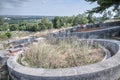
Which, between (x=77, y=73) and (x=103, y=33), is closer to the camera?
(x=77, y=73)

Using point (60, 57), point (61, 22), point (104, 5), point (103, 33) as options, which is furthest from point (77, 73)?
point (61, 22)

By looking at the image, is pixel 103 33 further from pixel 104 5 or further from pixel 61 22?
pixel 61 22

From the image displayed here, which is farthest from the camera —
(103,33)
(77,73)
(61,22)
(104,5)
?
(61,22)

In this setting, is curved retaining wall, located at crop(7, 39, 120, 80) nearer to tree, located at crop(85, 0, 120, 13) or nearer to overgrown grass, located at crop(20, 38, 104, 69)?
overgrown grass, located at crop(20, 38, 104, 69)

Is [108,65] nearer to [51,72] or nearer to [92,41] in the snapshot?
[51,72]

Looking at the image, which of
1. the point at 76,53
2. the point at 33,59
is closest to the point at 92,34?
the point at 76,53

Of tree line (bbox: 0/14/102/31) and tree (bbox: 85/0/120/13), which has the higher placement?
tree (bbox: 85/0/120/13)

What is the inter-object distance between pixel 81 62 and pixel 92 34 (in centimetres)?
413

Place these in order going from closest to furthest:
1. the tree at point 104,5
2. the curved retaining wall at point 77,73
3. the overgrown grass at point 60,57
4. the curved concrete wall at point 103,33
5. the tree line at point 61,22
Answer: the curved retaining wall at point 77,73, the overgrown grass at point 60,57, the curved concrete wall at point 103,33, the tree at point 104,5, the tree line at point 61,22

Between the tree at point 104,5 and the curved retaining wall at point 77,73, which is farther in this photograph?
the tree at point 104,5

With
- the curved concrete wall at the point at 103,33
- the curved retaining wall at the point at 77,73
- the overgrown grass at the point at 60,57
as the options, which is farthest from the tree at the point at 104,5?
the curved retaining wall at the point at 77,73

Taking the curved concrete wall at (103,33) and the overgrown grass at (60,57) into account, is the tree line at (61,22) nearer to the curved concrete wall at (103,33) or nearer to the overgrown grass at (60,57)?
the curved concrete wall at (103,33)

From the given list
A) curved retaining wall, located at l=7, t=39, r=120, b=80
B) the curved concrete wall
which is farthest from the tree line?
curved retaining wall, located at l=7, t=39, r=120, b=80

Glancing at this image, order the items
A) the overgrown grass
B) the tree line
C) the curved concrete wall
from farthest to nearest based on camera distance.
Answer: the tree line < the curved concrete wall < the overgrown grass
